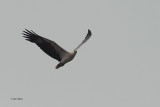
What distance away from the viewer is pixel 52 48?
94.9 ft

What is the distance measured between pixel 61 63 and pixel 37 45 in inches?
49.8

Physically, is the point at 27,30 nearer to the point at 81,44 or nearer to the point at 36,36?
the point at 36,36

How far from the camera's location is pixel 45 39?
2847 centimetres

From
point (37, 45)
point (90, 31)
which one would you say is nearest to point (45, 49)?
point (37, 45)

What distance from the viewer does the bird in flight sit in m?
28.6

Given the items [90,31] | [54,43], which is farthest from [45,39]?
[90,31]

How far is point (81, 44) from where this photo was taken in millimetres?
29781

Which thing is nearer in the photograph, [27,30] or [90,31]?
[27,30]

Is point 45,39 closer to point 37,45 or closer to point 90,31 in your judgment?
point 37,45

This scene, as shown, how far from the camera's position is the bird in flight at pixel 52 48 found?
1127 inches

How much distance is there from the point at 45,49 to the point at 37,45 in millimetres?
388

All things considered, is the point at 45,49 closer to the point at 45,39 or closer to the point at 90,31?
the point at 45,39

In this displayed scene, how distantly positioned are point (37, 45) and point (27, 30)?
76cm

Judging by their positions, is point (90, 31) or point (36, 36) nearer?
point (36, 36)
